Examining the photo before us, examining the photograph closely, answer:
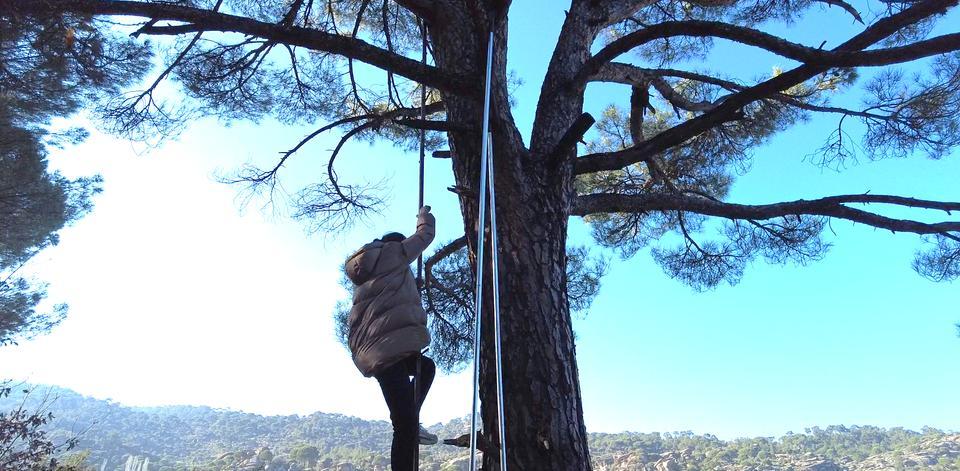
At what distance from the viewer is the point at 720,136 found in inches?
106

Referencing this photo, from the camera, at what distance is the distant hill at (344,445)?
26.4ft

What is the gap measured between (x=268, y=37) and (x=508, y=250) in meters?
0.87

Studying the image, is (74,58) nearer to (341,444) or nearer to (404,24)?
(404,24)

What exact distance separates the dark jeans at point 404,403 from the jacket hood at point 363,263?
0.29m

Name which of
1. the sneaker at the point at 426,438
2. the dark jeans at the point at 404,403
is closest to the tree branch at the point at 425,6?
the dark jeans at the point at 404,403

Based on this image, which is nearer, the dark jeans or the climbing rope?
the climbing rope

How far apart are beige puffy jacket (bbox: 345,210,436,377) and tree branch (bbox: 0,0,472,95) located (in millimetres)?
441

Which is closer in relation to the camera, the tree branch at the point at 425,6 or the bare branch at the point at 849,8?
the tree branch at the point at 425,6

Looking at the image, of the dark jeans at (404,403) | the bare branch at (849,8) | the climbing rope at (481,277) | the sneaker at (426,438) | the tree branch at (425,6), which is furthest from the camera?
the bare branch at (849,8)

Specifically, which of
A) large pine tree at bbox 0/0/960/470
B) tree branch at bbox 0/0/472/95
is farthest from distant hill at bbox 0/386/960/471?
tree branch at bbox 0/0/472/95

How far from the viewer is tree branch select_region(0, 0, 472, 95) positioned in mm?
1421

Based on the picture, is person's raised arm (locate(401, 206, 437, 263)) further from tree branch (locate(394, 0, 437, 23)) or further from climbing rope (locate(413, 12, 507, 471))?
tree branch (locate(394, 0, 437, 23))

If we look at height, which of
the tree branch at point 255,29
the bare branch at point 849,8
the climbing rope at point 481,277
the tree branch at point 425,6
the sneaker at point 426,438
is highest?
the bare branch at point 849,8

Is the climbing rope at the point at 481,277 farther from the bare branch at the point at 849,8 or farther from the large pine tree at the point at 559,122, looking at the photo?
the bare branch at the point at 849,8
